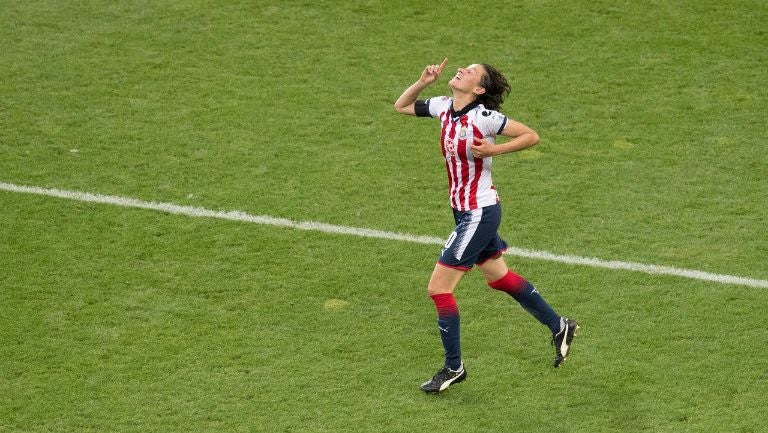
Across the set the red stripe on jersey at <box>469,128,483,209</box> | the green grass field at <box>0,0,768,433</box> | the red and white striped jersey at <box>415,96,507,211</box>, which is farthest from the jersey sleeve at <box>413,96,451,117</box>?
the green grass field at <box>0,0,768,433</box>

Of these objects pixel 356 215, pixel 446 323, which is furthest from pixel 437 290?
pixel 356 215

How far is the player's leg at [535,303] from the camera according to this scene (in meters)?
8.81

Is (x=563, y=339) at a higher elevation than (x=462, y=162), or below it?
below

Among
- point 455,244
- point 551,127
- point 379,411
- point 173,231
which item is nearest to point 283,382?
point 379,411

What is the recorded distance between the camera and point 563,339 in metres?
8.80

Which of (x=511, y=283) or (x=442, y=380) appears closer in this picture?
(x=442, y=380)

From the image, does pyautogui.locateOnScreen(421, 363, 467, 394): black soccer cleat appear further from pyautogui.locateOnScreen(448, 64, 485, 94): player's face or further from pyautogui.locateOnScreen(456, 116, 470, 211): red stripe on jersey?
pyautogui.locateOnScreen(448, 64, 485, 94): player's face

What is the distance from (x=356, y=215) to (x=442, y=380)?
2627mm

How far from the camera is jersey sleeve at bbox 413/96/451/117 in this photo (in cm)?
877

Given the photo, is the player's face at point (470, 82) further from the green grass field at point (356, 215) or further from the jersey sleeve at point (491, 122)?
the green grass field at point (356, 215)

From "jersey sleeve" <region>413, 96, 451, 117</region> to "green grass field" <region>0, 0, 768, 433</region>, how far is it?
158 centimetres

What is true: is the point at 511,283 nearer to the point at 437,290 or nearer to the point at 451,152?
the point at 437,290

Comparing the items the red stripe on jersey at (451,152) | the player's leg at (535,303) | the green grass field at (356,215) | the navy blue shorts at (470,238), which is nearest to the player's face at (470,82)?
the red stripe on jersey at (451,152)

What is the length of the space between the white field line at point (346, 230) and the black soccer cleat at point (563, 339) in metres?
1.34
